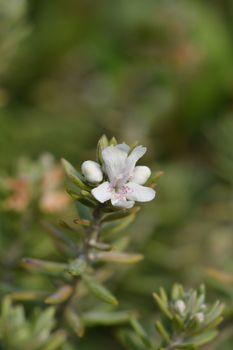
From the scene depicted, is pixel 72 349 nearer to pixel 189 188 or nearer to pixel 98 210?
pixel 98 210

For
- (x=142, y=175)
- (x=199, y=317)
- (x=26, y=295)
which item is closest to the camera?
(x=142, y=175)

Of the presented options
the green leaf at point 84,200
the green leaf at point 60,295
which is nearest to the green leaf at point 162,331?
the green leaf at point 60,295

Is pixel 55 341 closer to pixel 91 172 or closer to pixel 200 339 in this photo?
pixel 200 339

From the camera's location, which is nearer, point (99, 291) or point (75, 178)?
point (75, 178)

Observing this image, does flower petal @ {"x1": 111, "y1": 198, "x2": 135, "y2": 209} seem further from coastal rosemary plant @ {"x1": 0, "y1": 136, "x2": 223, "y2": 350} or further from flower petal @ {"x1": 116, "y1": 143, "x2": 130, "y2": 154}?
flower petal @ {"x1": 116, "y1": 143, "x2": 130, "y2": 154}

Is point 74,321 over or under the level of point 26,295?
under

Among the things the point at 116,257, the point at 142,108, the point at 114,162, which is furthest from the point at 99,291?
the point at 142,108

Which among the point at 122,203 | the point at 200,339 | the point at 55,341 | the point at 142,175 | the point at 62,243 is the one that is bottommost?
the point at 200,339

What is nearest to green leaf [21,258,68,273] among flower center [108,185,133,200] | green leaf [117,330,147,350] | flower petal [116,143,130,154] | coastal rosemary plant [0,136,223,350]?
coastal rosemary plant [0,136,223,350]
